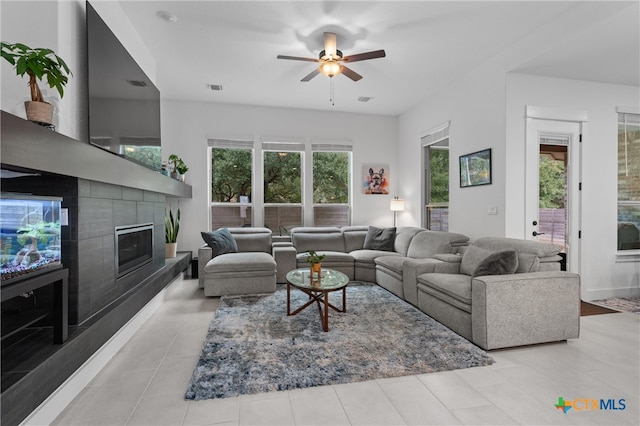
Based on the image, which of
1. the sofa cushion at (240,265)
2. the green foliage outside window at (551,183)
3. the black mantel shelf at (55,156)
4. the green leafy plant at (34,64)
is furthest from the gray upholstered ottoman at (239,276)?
the green foliage outside window at (551,183)

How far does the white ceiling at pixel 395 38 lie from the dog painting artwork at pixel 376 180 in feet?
6.35

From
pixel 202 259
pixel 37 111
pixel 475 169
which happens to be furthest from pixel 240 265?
pixel 475 169

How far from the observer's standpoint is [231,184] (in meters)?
5.73

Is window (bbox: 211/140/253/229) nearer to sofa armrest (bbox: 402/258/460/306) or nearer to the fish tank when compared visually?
sofa armrest (bbox: 402/258/460/306)

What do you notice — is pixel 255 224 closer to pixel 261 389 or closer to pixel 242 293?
pixel 242 293

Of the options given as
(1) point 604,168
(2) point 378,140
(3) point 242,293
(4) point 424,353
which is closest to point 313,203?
(2) point 378,140

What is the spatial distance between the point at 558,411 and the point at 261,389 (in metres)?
1.74

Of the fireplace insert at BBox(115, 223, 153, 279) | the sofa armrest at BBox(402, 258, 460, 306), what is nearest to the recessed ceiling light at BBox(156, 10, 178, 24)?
Result: the fireplace insert at BBox(115, 223, 153, 279)

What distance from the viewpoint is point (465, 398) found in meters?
1.88

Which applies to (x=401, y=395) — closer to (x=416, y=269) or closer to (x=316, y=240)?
(x=416, y=269)

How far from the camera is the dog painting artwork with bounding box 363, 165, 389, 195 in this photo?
6.19 metres

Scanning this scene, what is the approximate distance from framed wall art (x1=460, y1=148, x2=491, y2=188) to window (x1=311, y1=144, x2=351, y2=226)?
7.64ft

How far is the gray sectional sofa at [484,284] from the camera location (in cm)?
250

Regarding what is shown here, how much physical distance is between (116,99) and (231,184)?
309cm
